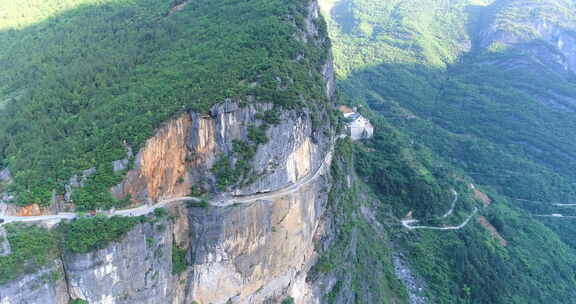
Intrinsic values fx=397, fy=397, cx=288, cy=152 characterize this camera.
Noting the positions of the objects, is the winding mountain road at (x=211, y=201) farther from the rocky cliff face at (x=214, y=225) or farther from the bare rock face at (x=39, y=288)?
the bare rock face at (x=39, y=288)

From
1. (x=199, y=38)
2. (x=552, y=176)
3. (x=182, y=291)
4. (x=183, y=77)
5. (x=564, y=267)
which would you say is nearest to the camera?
(x=182, y=291)

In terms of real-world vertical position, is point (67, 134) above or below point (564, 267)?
above

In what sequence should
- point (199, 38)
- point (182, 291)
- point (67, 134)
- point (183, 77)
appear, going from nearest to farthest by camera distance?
point (67, 134) < point (182, 291) < point (183, 77) < point (199, 38)

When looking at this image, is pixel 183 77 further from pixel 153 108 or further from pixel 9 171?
pixel 9 171

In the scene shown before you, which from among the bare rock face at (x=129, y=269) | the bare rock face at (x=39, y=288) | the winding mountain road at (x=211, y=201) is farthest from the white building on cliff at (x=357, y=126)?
the bare rock face at (x=39, y=288)

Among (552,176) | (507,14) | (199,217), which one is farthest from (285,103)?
(507,14)

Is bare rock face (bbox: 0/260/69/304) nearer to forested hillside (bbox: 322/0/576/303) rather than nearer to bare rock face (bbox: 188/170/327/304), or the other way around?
bare rock face (bbox: 188/170/327/304)

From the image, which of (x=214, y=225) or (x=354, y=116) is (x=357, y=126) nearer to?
(x=354, y=116)
